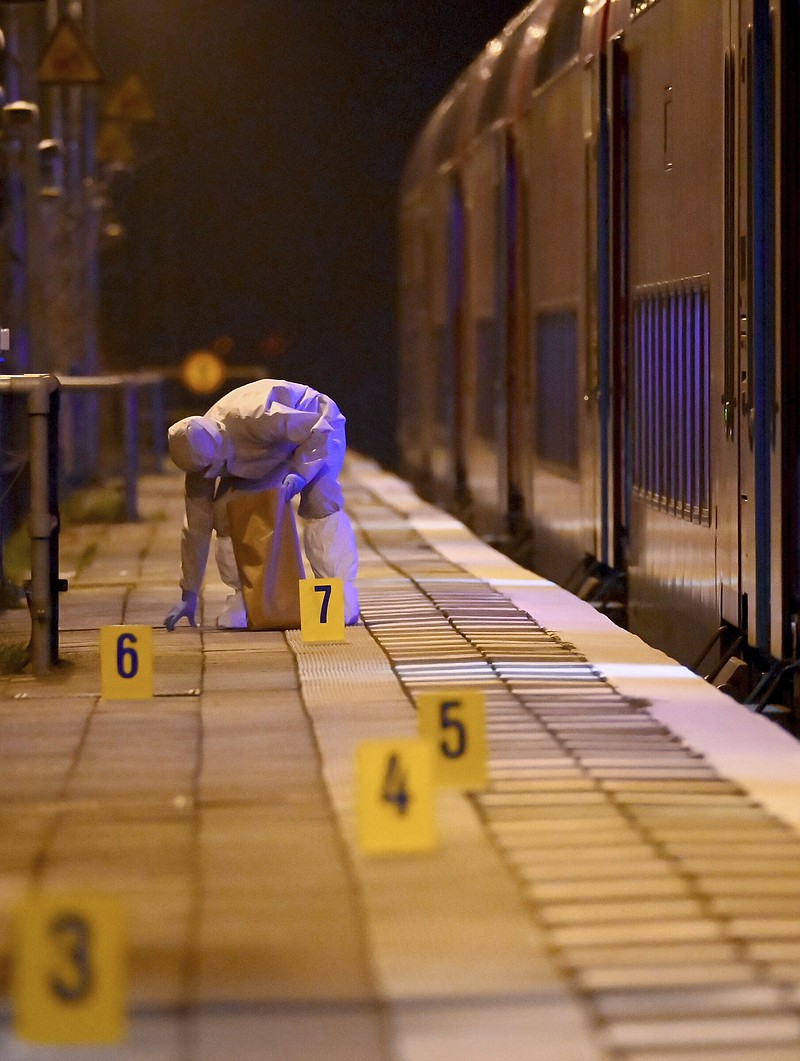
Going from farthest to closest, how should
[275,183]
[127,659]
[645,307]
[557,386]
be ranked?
[275,183] → [557,386] → [645,307] → [127,659]

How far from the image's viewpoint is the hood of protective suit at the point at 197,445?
780 cm

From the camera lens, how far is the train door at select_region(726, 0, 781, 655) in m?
6.88

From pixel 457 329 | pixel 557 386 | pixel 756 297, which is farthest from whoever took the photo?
pixel 457 329

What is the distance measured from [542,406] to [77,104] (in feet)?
29.8

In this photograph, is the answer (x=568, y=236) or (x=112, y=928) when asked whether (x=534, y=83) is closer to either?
(x=568, y=236)

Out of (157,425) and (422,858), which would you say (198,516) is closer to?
(422,858)

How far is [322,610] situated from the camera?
25.8 ft

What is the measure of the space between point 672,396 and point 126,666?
309 cm

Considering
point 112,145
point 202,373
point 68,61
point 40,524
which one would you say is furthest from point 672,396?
point 202,373

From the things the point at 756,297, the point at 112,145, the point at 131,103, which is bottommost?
the point at 756,297

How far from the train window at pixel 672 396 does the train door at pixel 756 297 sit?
0.76 metres

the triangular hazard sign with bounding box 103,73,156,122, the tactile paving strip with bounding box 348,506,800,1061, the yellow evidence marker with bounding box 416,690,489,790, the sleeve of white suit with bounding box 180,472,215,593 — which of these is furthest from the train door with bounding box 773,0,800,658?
the triangular hazard sign with bounding box 103,73,156,122

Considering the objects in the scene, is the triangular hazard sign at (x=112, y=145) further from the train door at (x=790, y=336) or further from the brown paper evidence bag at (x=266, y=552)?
the train door at (x=790, y=336)

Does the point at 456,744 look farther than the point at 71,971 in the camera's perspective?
Yes
